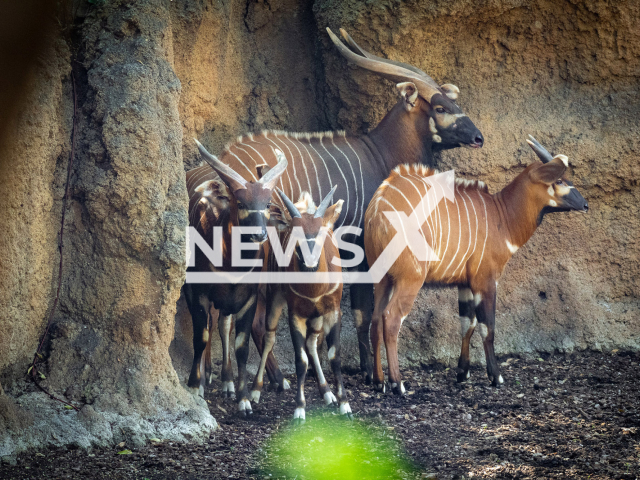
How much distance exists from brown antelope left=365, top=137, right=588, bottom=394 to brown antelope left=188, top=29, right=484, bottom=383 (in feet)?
1.40

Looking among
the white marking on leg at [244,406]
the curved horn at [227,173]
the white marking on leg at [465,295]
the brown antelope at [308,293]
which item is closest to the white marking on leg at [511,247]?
the white marking on leg at [465,295]

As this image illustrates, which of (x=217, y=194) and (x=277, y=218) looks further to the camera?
(x=217, y=194)

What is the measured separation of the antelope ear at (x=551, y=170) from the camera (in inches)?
257

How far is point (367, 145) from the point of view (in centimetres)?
718

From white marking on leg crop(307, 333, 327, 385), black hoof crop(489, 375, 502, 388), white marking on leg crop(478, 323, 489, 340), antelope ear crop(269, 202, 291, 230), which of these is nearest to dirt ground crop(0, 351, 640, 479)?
black hoof crop(489, 375, 502, 388)

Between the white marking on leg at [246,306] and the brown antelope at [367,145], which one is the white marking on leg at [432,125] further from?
the white marking on leg at [246,306]

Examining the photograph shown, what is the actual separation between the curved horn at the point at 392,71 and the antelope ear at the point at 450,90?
8 centimetres

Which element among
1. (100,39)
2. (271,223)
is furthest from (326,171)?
(100,39)

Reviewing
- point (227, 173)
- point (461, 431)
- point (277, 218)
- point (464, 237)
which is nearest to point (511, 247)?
point (464, 237)

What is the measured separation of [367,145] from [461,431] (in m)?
2.95

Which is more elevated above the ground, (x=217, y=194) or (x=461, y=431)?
(x=217, y=194)

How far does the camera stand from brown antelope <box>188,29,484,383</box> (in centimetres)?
663

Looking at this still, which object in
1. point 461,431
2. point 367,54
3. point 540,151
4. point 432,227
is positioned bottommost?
point 461,431

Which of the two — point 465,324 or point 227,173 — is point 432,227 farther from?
point 227,173
